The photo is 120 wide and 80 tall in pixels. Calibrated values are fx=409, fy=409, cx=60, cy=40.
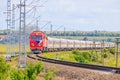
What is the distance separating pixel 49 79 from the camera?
26.7 m

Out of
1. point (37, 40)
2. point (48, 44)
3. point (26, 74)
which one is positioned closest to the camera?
point (26, 74)

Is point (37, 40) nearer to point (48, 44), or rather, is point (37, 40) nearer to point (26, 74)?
point (48, 44)

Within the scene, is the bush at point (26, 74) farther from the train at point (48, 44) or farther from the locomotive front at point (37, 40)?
the train at point (48, 44)

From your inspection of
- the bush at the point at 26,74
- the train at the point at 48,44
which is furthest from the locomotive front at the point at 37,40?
the bush at the point at 26,74

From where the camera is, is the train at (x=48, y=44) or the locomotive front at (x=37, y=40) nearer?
the locomotive front at (x=37, y=40)

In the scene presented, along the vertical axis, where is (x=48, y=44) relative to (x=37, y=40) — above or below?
below

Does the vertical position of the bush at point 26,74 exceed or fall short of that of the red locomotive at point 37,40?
it falls short

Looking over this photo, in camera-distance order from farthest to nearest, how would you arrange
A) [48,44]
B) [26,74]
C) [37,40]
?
1. [48,44]
2. [37,40]
3. [26,74]

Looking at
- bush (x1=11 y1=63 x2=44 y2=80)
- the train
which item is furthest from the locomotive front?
bush (x1=11 y1=63 x2=44 y2=80)

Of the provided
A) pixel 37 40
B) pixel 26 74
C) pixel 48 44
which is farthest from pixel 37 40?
pixel 26 74

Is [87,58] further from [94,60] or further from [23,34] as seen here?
[23,34]

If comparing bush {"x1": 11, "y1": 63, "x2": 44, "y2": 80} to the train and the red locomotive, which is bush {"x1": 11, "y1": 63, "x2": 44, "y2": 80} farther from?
the train

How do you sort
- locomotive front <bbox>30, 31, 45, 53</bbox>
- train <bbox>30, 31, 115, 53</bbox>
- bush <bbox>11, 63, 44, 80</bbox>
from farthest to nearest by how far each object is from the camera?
train <bbox>30, 31, 115, 53</bbox>
locomotive front <bbox>30, 31, 45, 53</bbox>
bush <bbox>11, 63, 44, 80</bbox>

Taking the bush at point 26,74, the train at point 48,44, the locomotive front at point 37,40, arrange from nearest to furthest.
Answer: the bush at point 26,74 < the locomotive front at point 37,40 < the train at point 48,44
